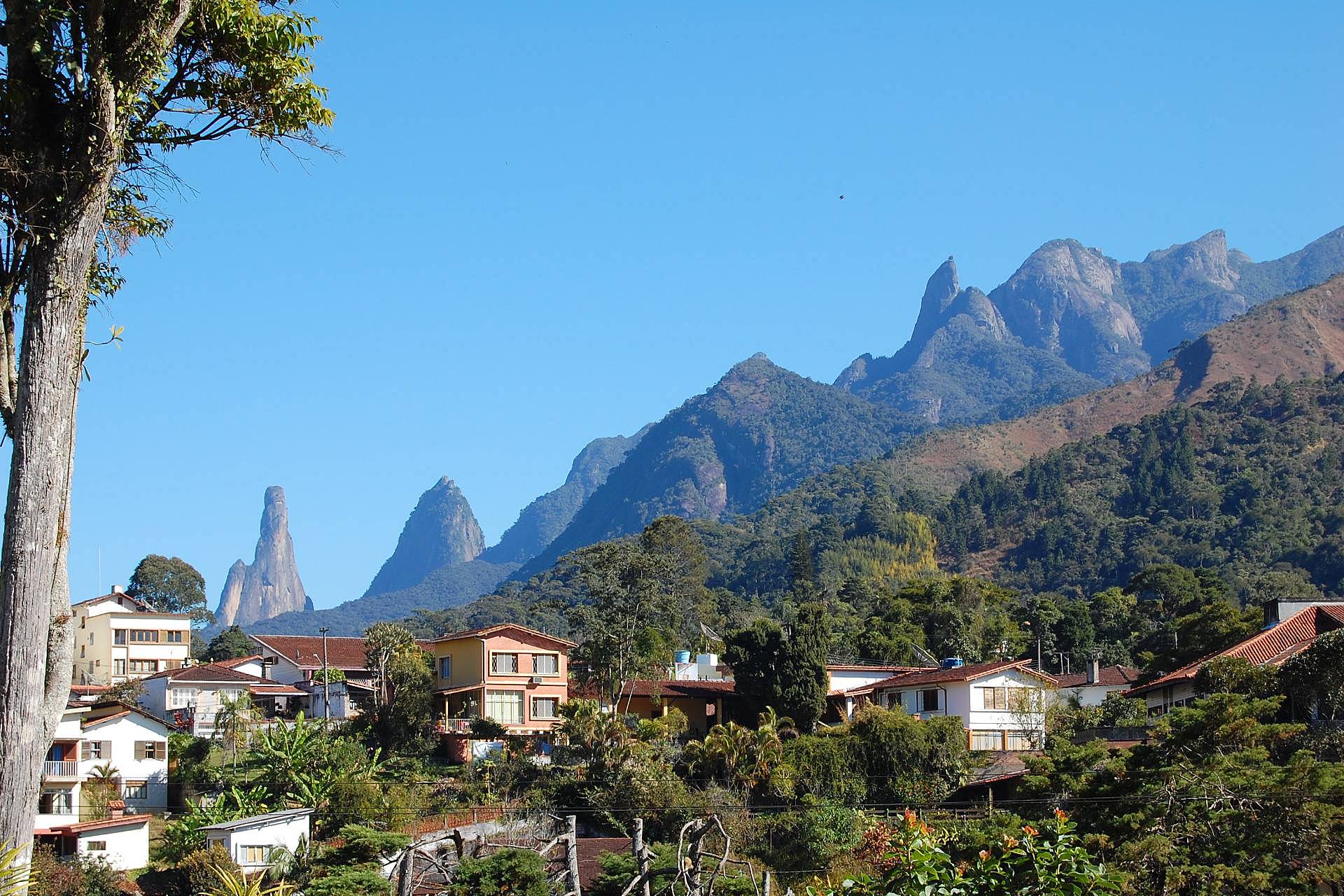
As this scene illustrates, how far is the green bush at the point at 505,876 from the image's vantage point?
25.2 metres

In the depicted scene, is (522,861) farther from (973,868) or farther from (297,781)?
(973,868)

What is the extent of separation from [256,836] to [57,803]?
22.2 feet

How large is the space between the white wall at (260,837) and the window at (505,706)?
514 inches

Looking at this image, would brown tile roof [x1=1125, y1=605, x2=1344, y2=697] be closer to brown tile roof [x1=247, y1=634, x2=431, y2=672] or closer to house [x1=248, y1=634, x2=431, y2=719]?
house [x1=248, y1=634, x2=431, y2=719]

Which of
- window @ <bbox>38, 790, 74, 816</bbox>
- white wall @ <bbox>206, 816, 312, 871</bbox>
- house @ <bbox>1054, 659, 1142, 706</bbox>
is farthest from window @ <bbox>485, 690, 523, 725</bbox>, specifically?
house @ <bbox>1054, 659, 1142, 706</bbox>

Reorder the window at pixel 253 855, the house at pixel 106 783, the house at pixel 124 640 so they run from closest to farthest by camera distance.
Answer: the window at pixel 253 855
the house at pixel 106 783
the house at pixel 124 640

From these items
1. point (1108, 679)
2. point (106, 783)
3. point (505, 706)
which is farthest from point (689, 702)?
point (106, 783)

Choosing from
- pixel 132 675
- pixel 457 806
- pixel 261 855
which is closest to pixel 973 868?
pixel 261 855

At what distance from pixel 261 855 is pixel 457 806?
21.5 ft

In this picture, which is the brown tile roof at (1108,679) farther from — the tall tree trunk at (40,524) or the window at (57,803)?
the tall tree trunk at (40,524)

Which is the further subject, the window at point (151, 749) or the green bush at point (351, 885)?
the window at point (151, 749)

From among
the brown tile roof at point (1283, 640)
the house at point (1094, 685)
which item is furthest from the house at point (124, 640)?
the brown tile roof at point (1283, 640)

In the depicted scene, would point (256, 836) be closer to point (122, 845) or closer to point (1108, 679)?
point (122, 845)

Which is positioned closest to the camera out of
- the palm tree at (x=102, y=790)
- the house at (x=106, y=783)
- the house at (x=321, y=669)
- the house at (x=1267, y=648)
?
the house at (x=106, y=783)
